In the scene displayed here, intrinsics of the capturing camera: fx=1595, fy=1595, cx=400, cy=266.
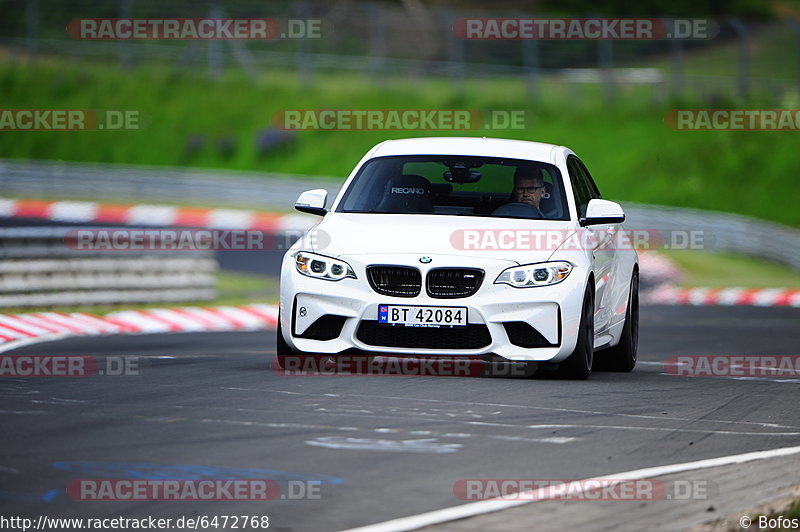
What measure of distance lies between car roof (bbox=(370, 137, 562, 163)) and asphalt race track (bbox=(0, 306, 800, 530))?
1760 mm

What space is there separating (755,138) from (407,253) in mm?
37072

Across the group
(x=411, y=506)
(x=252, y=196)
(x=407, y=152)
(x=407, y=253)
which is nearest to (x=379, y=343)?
(x=407, y=253)

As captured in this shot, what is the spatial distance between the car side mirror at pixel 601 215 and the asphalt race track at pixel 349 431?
115 cm

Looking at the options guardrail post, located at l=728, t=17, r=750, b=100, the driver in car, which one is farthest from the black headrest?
guardrail post, located at l=728, t=17, r=750, b=100

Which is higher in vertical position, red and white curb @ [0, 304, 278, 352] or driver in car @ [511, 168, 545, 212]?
driver in car @ [511, 168, 545, 212]

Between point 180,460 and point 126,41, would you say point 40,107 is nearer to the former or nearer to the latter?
point 126,41

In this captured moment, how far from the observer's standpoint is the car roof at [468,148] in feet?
39.3

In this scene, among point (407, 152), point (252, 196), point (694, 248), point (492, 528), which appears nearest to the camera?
point (492, 528)

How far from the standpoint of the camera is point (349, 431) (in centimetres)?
811

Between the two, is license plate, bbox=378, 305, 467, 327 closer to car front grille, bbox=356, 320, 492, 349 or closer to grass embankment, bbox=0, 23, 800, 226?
car front grille, bbox=356, 320, 492, 349

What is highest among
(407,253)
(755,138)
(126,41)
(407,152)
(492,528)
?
(126,41)

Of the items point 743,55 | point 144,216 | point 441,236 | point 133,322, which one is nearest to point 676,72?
point 743,55

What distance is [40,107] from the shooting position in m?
52.2

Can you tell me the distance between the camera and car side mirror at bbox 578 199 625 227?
11391mm
